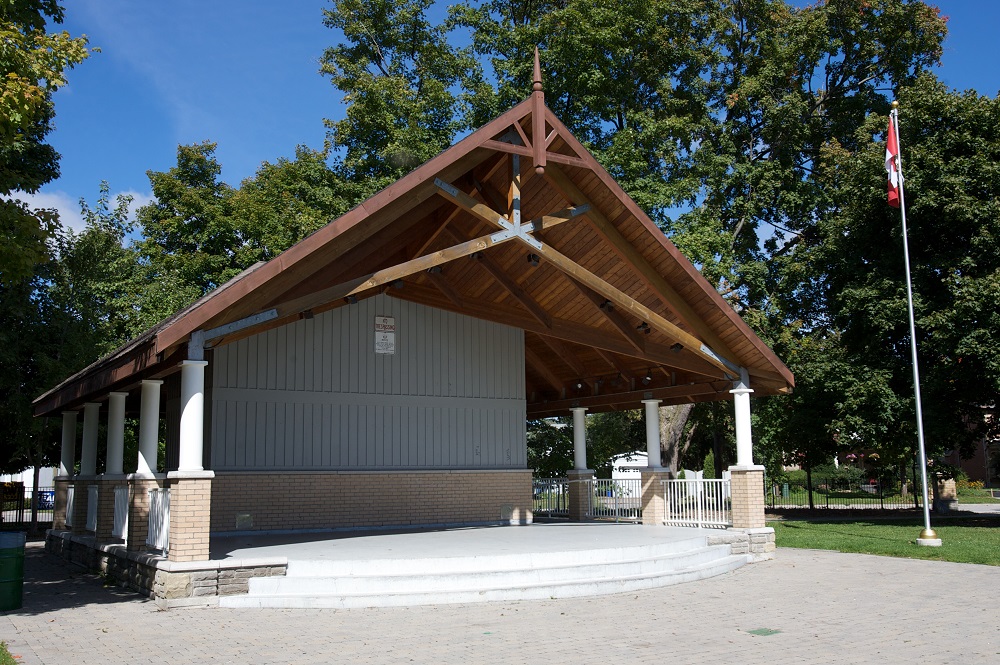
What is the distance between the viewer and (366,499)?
16.5 m

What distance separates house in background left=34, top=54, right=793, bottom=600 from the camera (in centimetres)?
1176

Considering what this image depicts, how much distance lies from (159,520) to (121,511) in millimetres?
2445

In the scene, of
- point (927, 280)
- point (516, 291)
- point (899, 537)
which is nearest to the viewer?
point (516, 291)

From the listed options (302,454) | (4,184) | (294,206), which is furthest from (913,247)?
(4,184)

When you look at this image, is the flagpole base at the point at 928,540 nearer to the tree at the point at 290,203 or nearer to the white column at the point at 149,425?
the white column at the point at 149,425

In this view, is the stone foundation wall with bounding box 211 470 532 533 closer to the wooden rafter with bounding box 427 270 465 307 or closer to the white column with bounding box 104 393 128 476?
the white column with bounding box 104 393 128 476

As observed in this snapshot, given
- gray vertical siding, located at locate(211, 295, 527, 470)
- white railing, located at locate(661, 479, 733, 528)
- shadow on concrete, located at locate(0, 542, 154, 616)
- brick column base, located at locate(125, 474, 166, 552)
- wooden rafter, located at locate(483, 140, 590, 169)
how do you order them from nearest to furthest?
shadow on concrete, located at locate(0, 542, 154, 616)
wooden rafter, located at locate(483, 140, 590, 169)
brick column base, located at locate(125, 474, 166, 552)
gray vertical siding, located at locate(211, 295, 527, 470)
white railing, located at locate(661, 479, 733, 528)

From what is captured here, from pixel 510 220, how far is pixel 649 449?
803cm

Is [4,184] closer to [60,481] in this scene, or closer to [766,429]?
[60,481]

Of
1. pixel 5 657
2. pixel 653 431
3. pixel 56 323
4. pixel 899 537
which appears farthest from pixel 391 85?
pixel 5 657

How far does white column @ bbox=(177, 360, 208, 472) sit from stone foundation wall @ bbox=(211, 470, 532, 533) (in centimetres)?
425

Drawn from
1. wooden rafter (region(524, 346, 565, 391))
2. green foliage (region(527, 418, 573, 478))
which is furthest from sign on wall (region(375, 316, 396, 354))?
green foliage (region(527, 418, 573, 478))

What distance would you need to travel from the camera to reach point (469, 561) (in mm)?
11242

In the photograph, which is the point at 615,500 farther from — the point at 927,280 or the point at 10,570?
the point at 10,570
